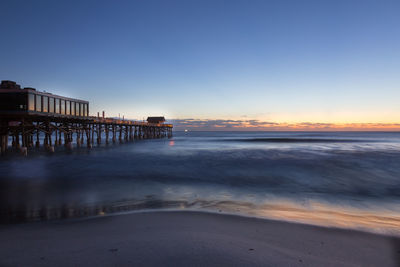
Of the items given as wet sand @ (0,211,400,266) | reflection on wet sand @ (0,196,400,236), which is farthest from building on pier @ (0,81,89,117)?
wet sand @ (0,211,400,266)

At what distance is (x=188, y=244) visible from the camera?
4.40 m

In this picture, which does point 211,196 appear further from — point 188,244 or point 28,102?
point 28,102

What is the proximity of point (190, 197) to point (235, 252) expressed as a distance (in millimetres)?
5510

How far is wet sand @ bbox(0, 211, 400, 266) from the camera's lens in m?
3.81

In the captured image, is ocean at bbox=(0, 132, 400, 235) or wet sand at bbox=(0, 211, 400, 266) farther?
ocean at bbox=(0, 132, 400, 235)

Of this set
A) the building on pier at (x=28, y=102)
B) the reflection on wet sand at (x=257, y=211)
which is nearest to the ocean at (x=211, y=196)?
the reflection on wet sand at (x=257, y=211)

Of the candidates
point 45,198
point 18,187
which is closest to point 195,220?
point 45,198

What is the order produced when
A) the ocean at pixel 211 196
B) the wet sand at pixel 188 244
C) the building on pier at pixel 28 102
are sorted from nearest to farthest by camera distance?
the wet sand at pixel 188 244, the ocean at pixel 211 196, the building on pier at pixel 28 102

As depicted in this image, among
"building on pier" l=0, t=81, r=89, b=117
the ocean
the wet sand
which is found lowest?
the ocean

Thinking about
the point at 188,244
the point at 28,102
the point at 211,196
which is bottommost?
the point at 211,196

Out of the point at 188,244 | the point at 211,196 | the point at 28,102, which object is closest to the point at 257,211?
the point at 211,196

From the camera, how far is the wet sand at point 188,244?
3.81m

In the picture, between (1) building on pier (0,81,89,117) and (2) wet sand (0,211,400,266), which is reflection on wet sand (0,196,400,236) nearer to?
(2) wet sand (0,211,400,266)

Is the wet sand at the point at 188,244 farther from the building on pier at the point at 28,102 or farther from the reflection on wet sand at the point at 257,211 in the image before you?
the building on pier at the point at 28,102
